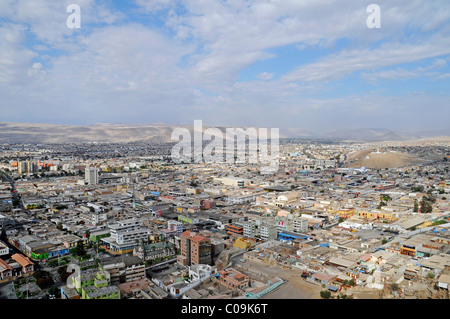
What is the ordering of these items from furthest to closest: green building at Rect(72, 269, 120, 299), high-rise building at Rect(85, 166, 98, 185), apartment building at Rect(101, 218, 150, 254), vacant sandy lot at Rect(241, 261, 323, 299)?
high-rise building at Rect(85, 166, 98, 185) < apartment building at Rect(101, 218, 150, 254) < vacant sandy lot at Rect(241, 261, 323, 299) < green building at Rect(72, 269, 120, 299)

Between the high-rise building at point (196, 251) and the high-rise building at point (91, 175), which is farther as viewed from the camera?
the high-rise building at point (91, 175)

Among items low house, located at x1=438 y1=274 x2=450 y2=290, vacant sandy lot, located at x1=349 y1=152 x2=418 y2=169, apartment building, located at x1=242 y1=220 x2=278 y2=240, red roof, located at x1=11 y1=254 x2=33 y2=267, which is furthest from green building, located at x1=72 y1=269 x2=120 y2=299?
vacant sandy lot, located at x1=349 y1=152 x2=418 y2=169

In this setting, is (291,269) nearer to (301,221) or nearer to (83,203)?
(301,221)

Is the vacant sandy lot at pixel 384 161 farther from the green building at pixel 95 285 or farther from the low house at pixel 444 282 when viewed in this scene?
the green building at pixel 95 285

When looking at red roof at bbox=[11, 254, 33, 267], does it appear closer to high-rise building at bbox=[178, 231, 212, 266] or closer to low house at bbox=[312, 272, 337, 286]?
high-rise building at bbox=[178, 231, 212, 266]

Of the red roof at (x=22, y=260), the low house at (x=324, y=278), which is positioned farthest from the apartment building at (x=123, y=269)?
the low house at (x=324, y=278)

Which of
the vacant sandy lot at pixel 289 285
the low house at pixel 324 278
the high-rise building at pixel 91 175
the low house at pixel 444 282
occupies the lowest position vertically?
the vacant sandy lot at pixel 289 285

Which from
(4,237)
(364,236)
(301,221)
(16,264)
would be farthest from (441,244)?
(4,237)

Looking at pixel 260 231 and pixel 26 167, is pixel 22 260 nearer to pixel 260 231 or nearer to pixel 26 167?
pixel 260 231

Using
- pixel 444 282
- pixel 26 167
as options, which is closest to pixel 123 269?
pixel 444 282
